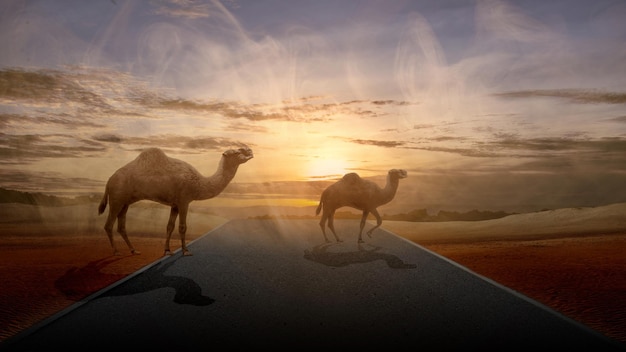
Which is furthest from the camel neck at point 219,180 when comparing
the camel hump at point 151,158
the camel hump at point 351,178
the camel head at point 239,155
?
the camel hump at point 351,178

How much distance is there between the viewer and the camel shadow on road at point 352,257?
11445mm

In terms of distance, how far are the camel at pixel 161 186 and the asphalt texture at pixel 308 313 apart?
160cm

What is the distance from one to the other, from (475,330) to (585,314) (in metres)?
2.45

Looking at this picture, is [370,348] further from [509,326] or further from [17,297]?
[17,297]

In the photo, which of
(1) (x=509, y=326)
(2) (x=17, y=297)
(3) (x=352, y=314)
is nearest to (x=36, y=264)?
(2) (x=17, y=297)

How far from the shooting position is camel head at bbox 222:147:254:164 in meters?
13.2

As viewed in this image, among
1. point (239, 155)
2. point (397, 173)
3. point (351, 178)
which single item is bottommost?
point (351, 178)

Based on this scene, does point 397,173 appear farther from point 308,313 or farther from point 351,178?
point 308,313

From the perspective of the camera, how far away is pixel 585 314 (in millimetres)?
7859

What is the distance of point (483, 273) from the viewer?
11.3 meters

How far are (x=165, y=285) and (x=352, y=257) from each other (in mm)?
4704

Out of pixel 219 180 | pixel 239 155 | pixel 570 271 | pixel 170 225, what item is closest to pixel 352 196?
pixel 239 155

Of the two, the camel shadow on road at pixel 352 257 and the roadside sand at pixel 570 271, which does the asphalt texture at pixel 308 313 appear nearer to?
the camel shadow on road at pixel 352 257

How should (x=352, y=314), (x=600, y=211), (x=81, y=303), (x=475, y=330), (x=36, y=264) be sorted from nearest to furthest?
1. (x=475, y=330)
2. (x=352, y=314)
3. (x=81, y=303)
4. (x=36, y=264)
5. (x=600, y=211)
